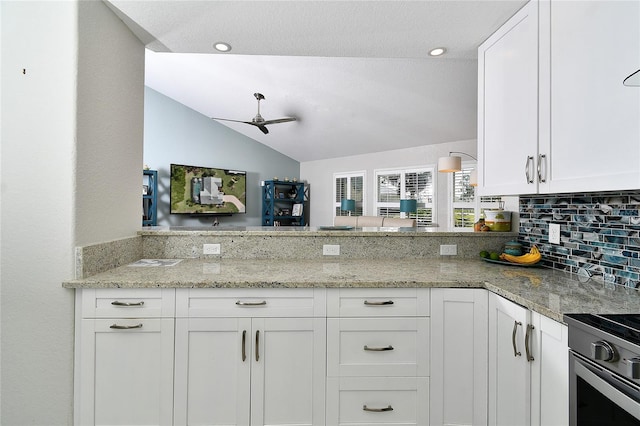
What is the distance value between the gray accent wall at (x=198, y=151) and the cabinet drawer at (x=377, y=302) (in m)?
5.88

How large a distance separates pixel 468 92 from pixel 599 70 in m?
3.17

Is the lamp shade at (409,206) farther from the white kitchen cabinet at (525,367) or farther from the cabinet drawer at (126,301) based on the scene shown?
the cabinet drawer at (126,301)

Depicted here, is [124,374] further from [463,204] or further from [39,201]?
[463,204]

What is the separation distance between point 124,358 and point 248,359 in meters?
0.55

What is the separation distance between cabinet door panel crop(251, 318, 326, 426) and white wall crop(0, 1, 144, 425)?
857 mm

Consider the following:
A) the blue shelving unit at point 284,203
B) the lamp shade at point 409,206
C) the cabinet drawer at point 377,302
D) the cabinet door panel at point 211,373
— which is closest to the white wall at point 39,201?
the cabinet door panel at point 211,373

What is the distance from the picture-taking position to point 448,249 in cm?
221

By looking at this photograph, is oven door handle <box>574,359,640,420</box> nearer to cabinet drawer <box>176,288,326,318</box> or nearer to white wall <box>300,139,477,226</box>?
cabinet drawer <box>176,288,326,318</box>

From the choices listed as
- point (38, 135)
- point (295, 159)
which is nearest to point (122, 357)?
point (38, 135)

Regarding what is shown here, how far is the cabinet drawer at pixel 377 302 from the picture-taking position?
154 cm

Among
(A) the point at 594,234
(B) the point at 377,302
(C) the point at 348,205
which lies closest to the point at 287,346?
(B) the point at 377,302

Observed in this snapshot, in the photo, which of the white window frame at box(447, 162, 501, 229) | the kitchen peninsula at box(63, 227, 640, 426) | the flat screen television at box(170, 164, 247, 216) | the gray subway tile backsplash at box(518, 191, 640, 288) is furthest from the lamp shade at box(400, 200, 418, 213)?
the kitchen peninsula at box(63, 227, 640, 426)

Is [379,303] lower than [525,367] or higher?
higher

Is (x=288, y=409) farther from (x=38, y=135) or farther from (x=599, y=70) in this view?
(x=599, y=70)
